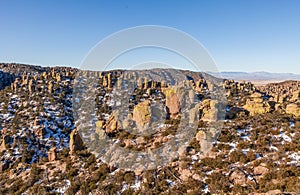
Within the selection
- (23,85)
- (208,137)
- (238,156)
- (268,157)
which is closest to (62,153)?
(208,137)

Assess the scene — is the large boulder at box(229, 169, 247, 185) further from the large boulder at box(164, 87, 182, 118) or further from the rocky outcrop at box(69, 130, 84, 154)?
the rocky outcrop at box(69, 130, 84, 154)

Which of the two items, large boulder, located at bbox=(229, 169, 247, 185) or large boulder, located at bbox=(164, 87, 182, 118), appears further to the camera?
large boulder, located at bbox=(164, 87, 182, 118)

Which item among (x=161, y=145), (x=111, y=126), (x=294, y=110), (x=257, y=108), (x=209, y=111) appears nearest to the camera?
(x=161, y=145)

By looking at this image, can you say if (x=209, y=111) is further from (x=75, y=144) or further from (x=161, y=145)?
(x=75, y=144)

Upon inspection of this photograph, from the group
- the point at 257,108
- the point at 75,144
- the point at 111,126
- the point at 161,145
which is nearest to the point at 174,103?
the point at 111,126

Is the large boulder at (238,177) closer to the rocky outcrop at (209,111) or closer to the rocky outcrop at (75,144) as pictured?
the rocky outcrop at (209,111)

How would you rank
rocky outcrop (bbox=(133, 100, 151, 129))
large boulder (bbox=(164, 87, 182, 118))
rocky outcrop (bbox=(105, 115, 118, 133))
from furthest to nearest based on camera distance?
large boulder (bbox=(164, 87, 182, 118)), rocky outcrop (bbox=(105, 115, 118, 133)), rocky outcrop (bbox=(133, 100, 151, 129))

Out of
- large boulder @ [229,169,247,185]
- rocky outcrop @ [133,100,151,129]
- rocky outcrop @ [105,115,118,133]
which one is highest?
rocky outcrop @ [133,100,151,129]

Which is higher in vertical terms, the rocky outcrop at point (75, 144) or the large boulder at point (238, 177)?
the large boulder at point (238, 177)

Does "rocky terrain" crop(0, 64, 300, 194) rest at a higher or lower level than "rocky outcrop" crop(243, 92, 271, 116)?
lower

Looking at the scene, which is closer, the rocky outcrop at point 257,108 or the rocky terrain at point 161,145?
the rocky terrain at point 161,145

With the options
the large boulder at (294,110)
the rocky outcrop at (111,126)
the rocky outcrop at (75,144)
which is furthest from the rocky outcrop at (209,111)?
the rocky outcrop at (75,144)

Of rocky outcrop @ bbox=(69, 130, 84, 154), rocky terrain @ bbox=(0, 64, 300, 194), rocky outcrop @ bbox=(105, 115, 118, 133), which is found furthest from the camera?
rocky outcrop @ bbox=(105, 115, 118, 133)

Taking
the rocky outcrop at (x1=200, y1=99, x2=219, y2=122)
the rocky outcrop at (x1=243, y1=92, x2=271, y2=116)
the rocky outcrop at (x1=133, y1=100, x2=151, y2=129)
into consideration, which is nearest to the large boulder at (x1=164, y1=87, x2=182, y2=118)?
the rocky outcrop at (x1=200, y1=99, x2=219, y2=122)
